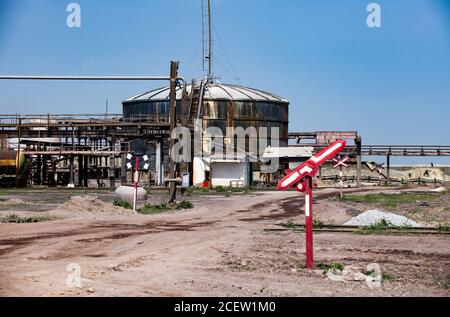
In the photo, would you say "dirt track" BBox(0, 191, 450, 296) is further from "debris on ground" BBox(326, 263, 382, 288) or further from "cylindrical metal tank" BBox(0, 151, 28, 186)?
"cylindrical metal tank" BBox(0, 151, 28, 186)

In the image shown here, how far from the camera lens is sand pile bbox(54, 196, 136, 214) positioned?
21547 mm

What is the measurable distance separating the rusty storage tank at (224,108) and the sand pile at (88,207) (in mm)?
38224

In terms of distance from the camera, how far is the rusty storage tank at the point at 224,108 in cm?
6366

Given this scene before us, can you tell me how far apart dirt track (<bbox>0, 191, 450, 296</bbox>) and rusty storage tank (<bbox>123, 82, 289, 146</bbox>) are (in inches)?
1827

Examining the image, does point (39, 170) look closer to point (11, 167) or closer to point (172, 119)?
point (11, 167)

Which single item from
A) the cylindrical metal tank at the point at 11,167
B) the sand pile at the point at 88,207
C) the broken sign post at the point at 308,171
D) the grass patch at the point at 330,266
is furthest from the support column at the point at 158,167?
the broken sign post at the point at 308,171

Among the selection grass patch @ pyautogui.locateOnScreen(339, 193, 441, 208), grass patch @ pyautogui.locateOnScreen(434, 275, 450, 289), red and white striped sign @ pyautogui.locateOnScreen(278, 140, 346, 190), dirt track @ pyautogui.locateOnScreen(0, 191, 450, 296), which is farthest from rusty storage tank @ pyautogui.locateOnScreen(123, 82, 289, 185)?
grass patch @ pyautogui.locateOnScreen(434, 275, 450, 289)

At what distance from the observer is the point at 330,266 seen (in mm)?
9281

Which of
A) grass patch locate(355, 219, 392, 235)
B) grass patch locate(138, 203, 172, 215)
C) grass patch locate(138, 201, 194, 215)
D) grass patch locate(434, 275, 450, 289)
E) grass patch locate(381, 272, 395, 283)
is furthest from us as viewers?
grass patch locate(138, 201, 194, 215)

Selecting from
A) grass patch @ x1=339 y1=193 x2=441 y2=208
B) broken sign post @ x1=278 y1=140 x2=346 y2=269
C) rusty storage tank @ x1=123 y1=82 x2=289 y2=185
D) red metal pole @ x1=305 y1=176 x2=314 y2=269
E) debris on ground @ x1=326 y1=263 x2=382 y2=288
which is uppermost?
rusty storage tank @ x1=123 y1=82 x2=289 y2=185

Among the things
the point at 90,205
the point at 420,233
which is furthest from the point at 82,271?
the point at 90,205

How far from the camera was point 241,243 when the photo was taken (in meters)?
12.8

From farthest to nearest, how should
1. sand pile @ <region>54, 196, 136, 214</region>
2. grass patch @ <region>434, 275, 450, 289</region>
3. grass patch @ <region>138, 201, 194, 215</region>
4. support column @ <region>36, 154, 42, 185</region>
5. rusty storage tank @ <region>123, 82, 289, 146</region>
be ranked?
rusty storage tank @ <region>123, 82, 289, 146</region> → support column @ <region>36, 154, 42, 185</region> → grass patch @ <region>138, 201, 194, 215</region> → sand pile @ <region>54, 196, 136, 214</region> → grass patch @ <region>434, 275, 450, 289</region>
